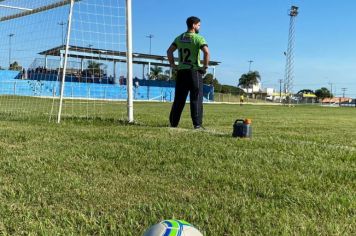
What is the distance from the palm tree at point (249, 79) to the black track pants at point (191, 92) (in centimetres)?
13557

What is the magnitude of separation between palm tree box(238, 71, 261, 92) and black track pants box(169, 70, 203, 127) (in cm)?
13557

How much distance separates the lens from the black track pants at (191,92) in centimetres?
834

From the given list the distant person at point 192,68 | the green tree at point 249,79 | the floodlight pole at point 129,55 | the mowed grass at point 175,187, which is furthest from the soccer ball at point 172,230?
the green tree at point 249,79

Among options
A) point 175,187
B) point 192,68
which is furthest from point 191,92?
point 175,187

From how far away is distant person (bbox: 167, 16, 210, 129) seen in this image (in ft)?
27.4

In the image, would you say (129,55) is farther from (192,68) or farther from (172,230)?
(172,230)

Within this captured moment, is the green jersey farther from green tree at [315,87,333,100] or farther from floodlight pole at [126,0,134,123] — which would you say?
green tree at [315,87,333,100]

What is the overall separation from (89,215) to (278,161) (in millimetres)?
2371

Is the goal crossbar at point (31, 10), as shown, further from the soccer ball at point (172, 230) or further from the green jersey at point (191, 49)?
the soccer ball at point (172, 230)

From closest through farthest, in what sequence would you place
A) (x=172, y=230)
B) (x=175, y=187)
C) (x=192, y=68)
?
1. (x=172, y=230)
2. (x=175, y=187)
3. (x=192, y=68)

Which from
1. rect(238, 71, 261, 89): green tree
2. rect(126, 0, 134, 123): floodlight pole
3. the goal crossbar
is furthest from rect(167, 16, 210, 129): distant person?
rect(238, 71, 261, 89): green tree

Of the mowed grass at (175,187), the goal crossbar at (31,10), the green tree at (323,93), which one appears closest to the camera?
the mowed grass at (175,187)

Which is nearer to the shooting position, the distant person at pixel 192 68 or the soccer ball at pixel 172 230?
the soccer ball at pixel 172 230

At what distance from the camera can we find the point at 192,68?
330 inches
